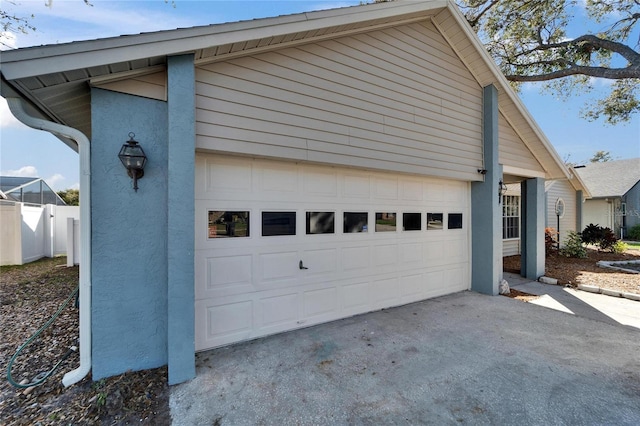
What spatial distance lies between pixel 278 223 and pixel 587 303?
20.7ft

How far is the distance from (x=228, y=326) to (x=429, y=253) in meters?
4.01

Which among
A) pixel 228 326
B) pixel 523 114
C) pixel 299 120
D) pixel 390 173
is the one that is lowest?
pixel 228 326

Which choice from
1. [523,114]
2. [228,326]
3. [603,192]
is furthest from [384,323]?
[603,192]

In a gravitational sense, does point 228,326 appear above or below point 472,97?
below

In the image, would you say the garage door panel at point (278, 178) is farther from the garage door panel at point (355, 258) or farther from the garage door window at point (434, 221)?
the garage door window at point (434, 221)

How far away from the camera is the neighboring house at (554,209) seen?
10.8 meters

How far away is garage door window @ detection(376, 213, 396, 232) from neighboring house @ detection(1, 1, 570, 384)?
0.04 m

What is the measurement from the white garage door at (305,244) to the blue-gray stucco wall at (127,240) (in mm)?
507

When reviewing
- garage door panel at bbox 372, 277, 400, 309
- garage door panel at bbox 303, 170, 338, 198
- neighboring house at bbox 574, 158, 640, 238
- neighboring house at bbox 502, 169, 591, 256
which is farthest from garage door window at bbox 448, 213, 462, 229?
neighboring house at bbox 574, 158, 640, 238

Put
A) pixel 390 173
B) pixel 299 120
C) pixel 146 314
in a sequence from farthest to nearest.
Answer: pixel 390 173, pixel 299 120, pixel 146 314

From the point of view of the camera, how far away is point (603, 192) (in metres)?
16.9

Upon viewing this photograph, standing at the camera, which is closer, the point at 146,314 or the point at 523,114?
the point at 146,314

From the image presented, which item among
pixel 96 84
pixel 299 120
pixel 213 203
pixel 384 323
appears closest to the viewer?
pixel 96 84

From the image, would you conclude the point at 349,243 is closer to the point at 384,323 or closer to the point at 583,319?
the point at 384,323
